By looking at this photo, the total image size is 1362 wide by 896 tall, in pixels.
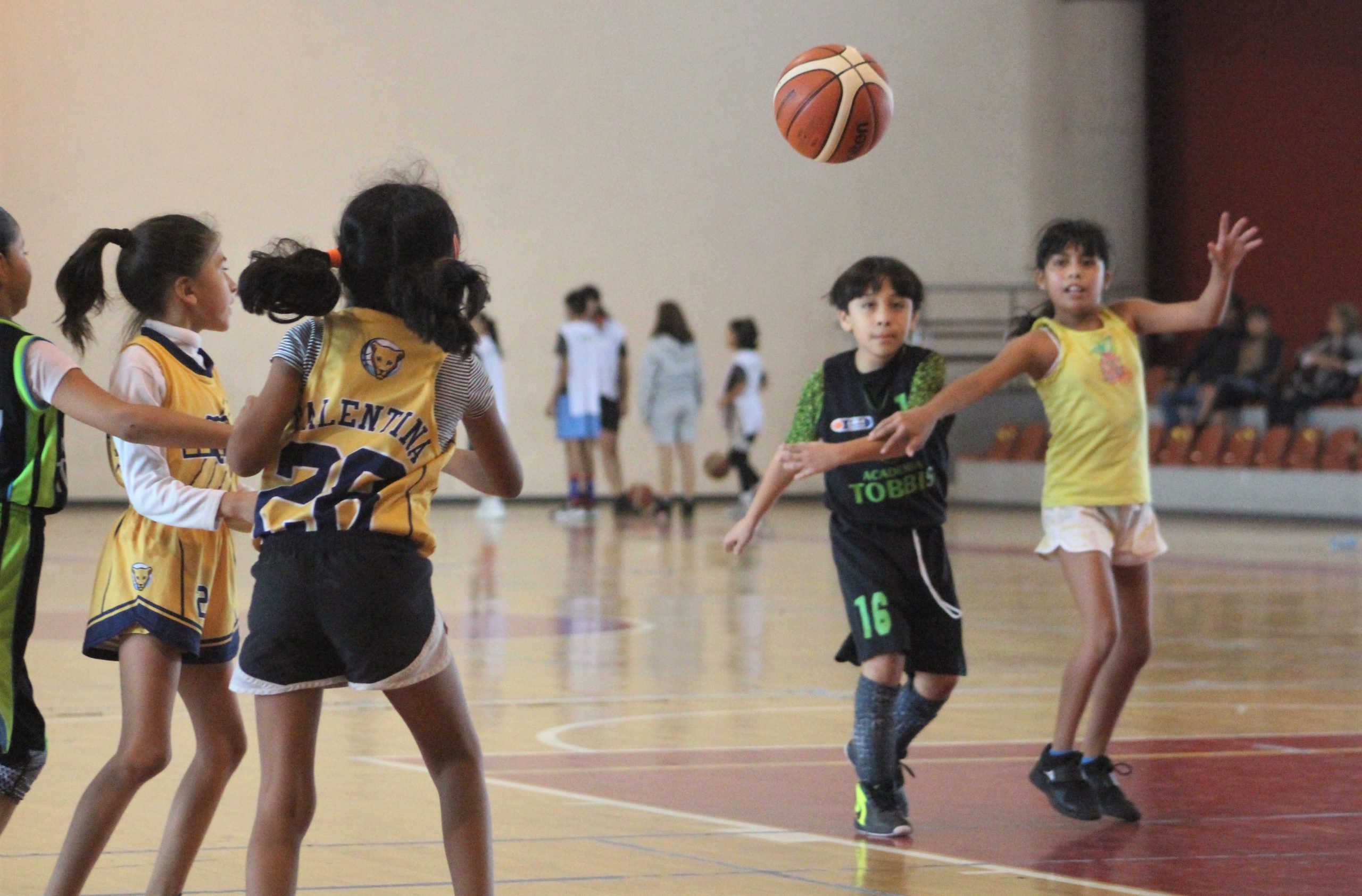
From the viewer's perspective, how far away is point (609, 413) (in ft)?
54.0

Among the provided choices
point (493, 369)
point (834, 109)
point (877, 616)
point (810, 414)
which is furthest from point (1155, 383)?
point (877, 616)

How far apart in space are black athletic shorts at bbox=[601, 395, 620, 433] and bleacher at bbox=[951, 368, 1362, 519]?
12.3ft

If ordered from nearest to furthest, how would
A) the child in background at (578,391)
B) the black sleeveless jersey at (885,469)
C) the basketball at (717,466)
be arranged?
1. the black sleeveless jersey at (885,469)
2. the child in background at (578,391)
3. the basketball at (717,466)

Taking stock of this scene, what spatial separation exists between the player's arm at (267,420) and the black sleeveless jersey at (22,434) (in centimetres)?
64

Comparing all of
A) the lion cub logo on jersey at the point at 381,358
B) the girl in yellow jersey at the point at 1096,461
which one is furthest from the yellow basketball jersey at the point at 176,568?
the girl in yellow jersey at the point at 1096,461

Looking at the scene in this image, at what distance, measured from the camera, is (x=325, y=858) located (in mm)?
4133

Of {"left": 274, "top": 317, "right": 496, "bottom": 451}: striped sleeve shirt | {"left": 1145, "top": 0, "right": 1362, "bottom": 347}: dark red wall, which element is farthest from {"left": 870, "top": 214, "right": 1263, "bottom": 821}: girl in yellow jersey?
{"left": 1145, "top": 0, "right": 1362, "bottom": 347}: dark red wall

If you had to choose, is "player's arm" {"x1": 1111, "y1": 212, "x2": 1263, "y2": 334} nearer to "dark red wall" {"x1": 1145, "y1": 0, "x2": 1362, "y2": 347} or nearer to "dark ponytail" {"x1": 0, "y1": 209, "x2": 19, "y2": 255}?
"dark ponytail" {"x1": 0, "y1": 209, "x2": 19, "y2": 255}

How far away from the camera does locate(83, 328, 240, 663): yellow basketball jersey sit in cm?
341

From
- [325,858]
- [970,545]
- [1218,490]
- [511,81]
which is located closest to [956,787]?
[325,858]

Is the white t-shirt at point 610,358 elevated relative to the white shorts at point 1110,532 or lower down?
elevated

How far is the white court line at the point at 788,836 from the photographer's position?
396 cm

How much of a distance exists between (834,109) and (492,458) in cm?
311

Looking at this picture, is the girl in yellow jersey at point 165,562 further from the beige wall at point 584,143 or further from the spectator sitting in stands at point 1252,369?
the spectator sitting in stands at point 1252,369
